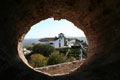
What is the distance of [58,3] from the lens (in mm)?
4738

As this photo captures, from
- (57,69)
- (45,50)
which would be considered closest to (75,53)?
(45,50)

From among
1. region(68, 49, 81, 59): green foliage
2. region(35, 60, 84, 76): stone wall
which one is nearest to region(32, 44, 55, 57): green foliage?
region(68, 49, 81, 59): green foliage

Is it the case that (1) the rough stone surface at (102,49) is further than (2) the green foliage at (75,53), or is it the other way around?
(2) the green foliage at (75,53)

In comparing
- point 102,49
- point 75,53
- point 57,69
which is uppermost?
point 102,49

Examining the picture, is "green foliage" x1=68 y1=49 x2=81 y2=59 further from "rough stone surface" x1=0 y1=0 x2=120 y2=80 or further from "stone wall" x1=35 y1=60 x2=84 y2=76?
"rough stone surface" x1=0 y1=0 x2=120 y2=80

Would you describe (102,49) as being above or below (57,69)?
above

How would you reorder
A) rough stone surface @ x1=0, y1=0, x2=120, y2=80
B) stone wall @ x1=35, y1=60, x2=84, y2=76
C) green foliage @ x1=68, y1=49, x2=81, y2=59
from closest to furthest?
rough stone surface @ x1=0, y1=0, x2=120, y2=80 < stone wall @ x1=35, y1=60, x2=84, y2=76 < green foliage @ x1=68, y1=49, x2=81, y2=59

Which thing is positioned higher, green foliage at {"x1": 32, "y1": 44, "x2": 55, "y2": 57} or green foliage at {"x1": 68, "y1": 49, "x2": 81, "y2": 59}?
green foliage at {"x1": 32, "y1": 44, "x2": 55, "y2": 57}

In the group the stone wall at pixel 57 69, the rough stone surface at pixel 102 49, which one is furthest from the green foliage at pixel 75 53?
the rough stone surface at pixel 102 49

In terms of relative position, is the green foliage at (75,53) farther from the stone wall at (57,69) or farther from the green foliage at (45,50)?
the stone wall at (57,69)

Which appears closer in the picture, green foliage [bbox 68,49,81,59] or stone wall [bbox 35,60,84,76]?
stone wall [bbox 35,60,84,76]

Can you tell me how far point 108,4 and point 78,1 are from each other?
1.32m

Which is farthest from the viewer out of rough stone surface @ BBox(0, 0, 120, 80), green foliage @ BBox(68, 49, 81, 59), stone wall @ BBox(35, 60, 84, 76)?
green foliage @ BBox(68, 49, 81, 59)

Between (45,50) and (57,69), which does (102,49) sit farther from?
(45,50)
